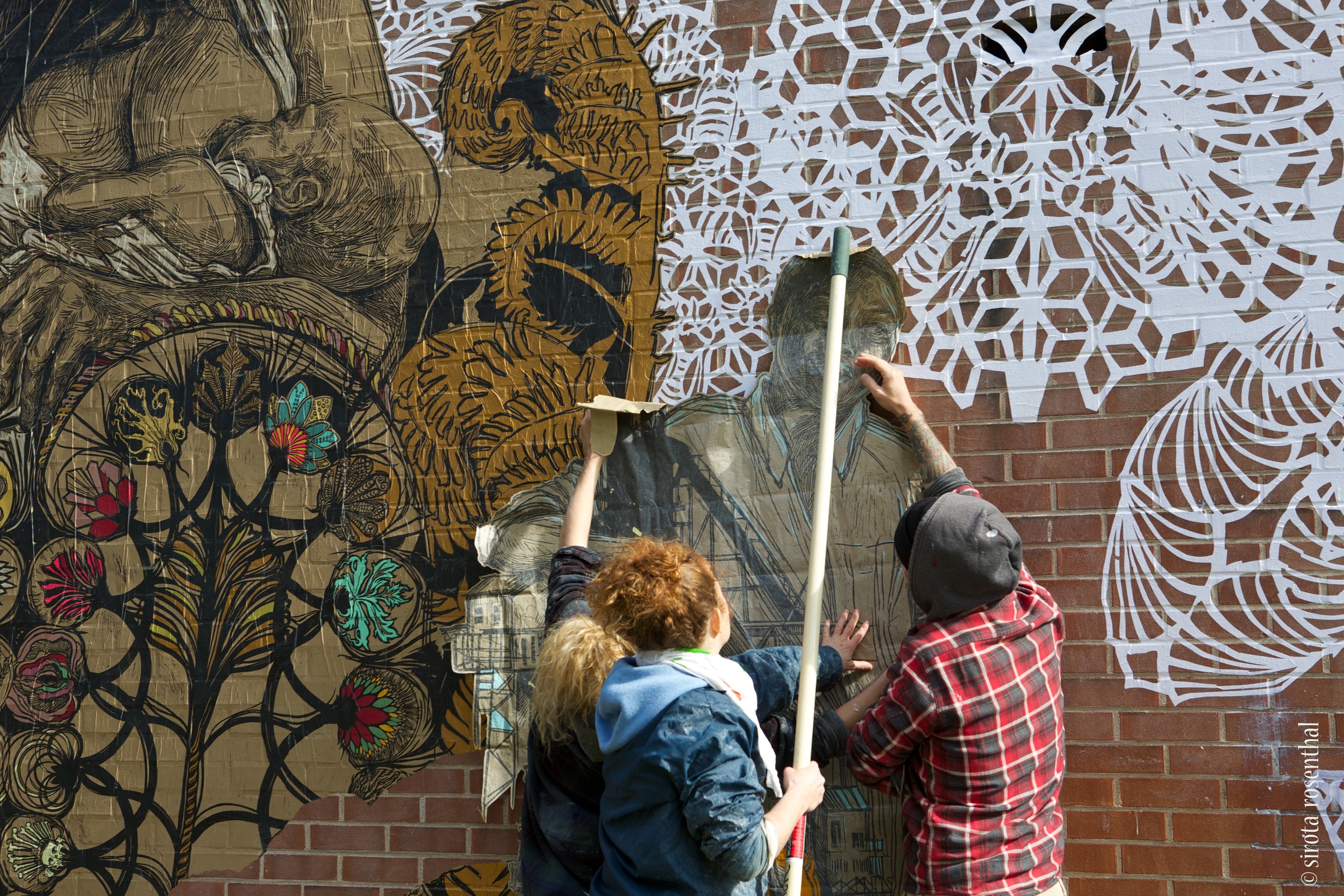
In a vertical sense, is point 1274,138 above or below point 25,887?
above

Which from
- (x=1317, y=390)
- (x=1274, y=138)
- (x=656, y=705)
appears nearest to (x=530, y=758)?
(x=656, y=705)

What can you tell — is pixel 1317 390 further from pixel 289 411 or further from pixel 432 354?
pixel 289 411

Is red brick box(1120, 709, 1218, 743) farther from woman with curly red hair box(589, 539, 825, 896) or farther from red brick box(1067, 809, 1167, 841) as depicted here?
woman with curly red hair box(589, 539, 825, 896)

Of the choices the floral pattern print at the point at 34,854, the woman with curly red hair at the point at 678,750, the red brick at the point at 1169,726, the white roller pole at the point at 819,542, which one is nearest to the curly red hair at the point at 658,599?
the woman with curly red hair at the point at 678,750

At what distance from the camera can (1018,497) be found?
2738 mm

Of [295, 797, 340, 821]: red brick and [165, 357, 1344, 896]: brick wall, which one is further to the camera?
[295, 797, 340, 821]: red brick

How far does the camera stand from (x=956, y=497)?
2488 mm

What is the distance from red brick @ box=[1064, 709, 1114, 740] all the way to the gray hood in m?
0.48

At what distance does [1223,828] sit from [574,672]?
1739 mm

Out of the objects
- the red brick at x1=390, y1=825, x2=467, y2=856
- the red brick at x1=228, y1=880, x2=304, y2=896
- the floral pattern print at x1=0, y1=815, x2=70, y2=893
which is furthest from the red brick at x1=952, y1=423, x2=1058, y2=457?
the floral pattern print at x1=0, y1=815, x2=70, y2=893

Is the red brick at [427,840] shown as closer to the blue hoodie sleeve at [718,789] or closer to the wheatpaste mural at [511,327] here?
the wheatpaste mural at [511,327]

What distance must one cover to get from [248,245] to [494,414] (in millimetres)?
1062

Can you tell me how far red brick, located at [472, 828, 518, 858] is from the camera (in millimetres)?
2963

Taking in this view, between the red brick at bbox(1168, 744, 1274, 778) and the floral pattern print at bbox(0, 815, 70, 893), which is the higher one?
the red brick at bbox(1168, 744, 1274, 778)
